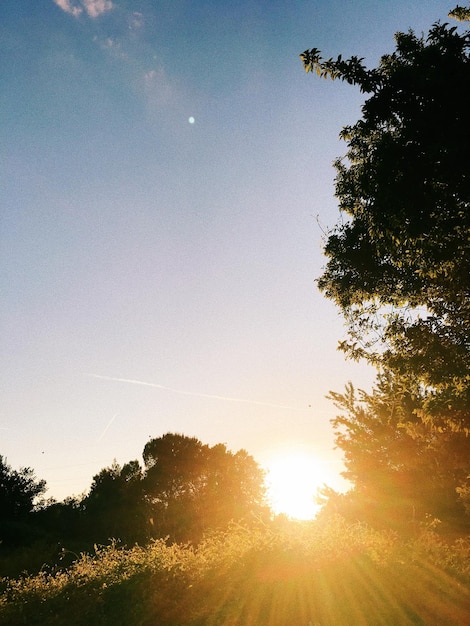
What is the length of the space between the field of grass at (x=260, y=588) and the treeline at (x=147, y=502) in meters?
21.3

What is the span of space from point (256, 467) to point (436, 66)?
153 ft

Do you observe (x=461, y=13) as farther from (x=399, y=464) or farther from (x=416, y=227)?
(x=399, y=464)

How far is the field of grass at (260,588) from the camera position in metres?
6.80

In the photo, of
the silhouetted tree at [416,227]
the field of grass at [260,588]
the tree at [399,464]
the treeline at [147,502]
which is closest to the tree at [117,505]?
the treeline at [147,502]

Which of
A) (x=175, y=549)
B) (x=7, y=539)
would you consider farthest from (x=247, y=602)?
(x=7, y=539)

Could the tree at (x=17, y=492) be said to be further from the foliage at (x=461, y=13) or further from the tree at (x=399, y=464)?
the foliage at (x=461, y=13)

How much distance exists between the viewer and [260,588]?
7348 mm

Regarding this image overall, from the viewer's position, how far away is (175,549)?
9867mm

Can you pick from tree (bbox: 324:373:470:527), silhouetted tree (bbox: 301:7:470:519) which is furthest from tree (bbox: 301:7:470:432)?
tree (bbox: 324:373:470:527)

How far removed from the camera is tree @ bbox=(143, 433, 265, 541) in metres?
36.2

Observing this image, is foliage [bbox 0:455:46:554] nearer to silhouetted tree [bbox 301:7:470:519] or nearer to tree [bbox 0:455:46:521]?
tree [bbox 0:455:46:521]

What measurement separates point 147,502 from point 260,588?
35.1 meters

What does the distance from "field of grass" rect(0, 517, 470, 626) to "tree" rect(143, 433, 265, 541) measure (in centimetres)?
2863

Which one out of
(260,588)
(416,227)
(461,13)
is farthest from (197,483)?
(461,13)
